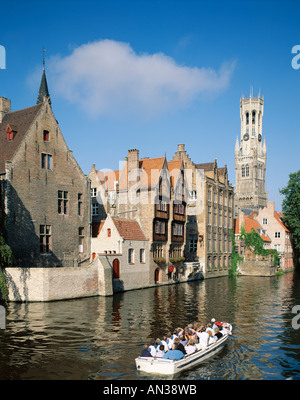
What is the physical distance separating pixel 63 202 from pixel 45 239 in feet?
15.0

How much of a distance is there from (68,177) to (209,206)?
28.1 metres

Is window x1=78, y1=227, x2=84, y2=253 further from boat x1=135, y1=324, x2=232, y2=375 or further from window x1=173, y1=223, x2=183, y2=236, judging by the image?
boat x1=135, y1=324, x2=232, y2=375

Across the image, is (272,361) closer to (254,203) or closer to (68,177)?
(68,177)

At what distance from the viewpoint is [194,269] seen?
57.8m

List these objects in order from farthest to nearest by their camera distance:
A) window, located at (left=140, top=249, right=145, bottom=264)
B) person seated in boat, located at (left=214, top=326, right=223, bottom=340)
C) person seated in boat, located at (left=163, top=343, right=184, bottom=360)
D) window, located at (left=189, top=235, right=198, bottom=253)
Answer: window, located at (left=189, top=235, right=198, bottom=253) → window, located at (left=140, top=249, right=145, bottom=264) → person seated in boat, located at (left=214, top=326, right=223, bottom=340) → person seated in boat, located at (left=163, top=343, right=184, bottom=360)

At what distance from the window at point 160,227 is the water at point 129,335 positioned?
8790 millimetres

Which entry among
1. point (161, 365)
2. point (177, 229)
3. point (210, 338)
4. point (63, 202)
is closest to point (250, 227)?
point (177, 229)

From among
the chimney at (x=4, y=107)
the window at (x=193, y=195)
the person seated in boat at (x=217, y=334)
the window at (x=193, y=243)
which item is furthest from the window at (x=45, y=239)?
the window at (x=193, y=195)

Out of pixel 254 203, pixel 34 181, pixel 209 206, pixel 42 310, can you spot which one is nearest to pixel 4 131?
pixel 34 181

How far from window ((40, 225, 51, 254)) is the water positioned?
785cm

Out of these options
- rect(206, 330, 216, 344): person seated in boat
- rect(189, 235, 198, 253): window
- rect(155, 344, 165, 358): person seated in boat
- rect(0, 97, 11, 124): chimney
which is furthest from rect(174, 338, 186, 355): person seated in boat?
rect(189, 235, 198, 253): window

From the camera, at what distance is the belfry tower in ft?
583

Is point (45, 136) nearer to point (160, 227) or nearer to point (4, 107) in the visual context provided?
point (4, 107)

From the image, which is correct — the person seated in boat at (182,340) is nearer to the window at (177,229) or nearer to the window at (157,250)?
the window at (157,250)
